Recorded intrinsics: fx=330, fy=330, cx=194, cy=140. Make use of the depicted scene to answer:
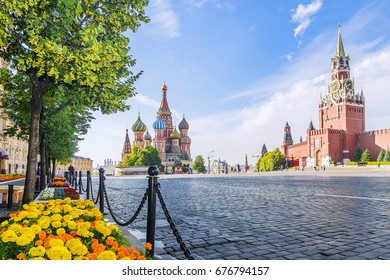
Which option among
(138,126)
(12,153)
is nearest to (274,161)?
(138,126)

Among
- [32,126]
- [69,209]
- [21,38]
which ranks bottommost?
[69,209]

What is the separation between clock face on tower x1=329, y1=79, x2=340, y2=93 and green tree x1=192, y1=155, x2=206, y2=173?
1746 inches

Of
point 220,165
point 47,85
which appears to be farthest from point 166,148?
point 47,85

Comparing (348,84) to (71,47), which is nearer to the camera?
(71,47)

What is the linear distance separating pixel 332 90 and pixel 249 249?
100 m

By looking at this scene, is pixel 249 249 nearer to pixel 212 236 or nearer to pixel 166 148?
pixel 212 236

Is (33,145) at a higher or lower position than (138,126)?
lower

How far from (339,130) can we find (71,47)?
8952 centimetres

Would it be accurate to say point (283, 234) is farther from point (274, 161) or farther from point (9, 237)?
point (274, 161)

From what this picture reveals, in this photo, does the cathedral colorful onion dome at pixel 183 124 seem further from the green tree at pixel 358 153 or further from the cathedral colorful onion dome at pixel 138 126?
the green tree at pixel 358 153

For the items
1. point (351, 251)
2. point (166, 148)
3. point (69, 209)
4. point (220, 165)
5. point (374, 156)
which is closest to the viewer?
point (351, 251)

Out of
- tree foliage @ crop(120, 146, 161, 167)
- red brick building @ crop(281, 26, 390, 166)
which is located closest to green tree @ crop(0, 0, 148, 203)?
tree foliage @ crop(120, 146, 161, 167)

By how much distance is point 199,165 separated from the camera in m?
106

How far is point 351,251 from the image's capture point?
160 inches
